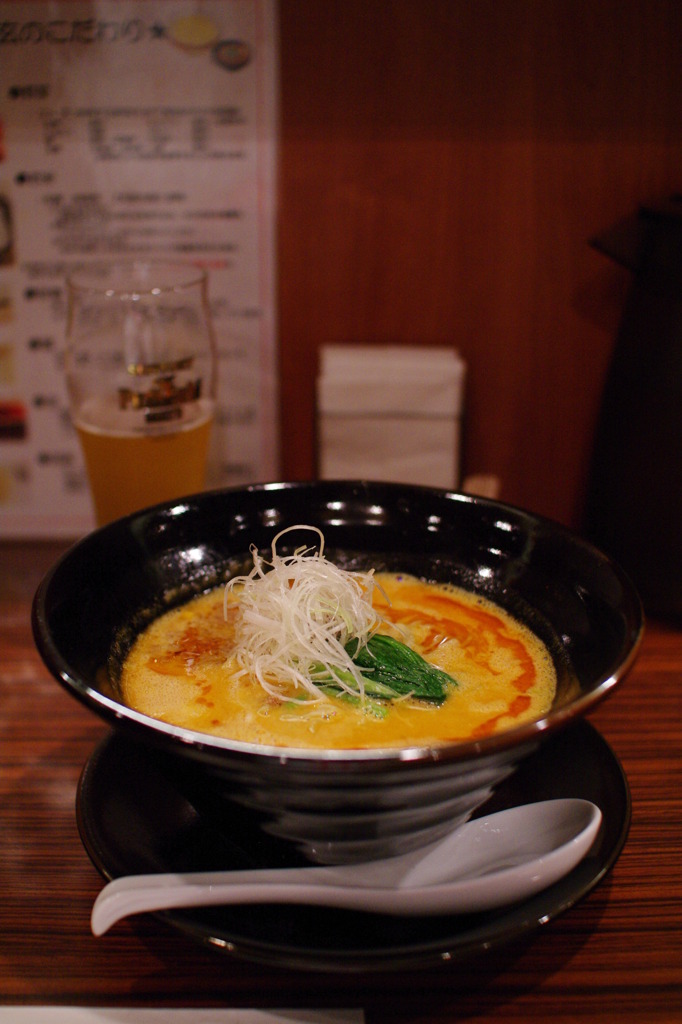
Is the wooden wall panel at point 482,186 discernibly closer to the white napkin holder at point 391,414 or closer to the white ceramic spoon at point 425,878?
the white napkin holder at point 391,414

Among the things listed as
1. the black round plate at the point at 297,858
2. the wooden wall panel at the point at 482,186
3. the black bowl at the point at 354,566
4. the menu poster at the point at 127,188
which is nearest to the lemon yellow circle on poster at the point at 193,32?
the menu poster at the point at 127,188

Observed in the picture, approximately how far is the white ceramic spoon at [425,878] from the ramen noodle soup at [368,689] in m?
0.11

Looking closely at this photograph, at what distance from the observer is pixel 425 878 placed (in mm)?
830

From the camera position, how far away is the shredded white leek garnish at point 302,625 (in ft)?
3.29

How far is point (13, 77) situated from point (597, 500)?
1.38m

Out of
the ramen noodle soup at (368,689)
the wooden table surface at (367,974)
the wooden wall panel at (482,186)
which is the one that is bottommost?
the wooden table surface at (367,974)

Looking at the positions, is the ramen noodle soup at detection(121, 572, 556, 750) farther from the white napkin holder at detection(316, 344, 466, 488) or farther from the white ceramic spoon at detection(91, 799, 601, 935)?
the white napkin holder at detection(316, 344, 466, 488)

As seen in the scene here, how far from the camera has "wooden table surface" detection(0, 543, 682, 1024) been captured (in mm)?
799

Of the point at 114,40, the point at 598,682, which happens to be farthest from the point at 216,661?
the point at 114,40

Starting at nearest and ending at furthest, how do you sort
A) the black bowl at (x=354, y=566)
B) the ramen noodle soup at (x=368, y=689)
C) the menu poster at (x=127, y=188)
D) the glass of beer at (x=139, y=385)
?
1. the black bowl at (x=354, y=566)
2. the ramen noodle soup at (x=368, y=689)
3. the glass of beer at (x=139, y=385)
4. the menu poster at (x=127, y=188)

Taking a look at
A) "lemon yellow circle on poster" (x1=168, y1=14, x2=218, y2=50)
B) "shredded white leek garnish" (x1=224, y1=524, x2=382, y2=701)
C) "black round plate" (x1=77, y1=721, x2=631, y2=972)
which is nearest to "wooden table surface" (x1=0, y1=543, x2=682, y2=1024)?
"black round plate" (x1=77, y1=721, x2=631, y2=972)

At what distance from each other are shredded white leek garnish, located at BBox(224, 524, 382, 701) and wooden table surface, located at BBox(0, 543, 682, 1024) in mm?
282

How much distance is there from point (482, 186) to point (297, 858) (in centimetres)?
134

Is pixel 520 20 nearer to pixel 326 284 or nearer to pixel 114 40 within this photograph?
Result: pixel 326 284
